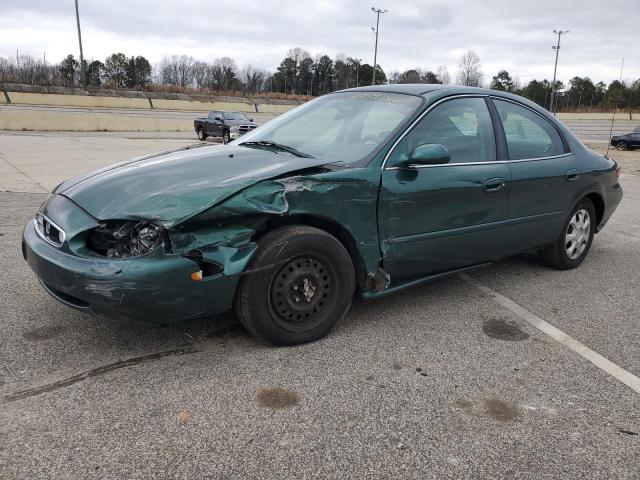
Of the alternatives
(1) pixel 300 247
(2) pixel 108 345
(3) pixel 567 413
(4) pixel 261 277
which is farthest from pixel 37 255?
(3) pixel 567 413

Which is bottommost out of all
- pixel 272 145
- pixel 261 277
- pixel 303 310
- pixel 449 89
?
pixel 303 310

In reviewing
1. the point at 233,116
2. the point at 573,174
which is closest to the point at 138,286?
the point at 573,174

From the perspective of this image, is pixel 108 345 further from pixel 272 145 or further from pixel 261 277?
pixel 272 145

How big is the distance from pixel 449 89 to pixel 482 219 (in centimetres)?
99

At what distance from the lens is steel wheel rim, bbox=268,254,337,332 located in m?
3.09

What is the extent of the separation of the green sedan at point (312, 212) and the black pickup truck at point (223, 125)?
65.9ft

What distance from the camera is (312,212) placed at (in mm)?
3109

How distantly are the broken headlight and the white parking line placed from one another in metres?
2.53

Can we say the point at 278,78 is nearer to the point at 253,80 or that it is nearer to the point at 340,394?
the point at 253,80

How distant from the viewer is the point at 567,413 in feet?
8.70

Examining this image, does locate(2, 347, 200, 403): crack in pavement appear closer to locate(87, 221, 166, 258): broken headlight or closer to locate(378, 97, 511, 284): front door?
locate(87, 221, 166, 258): broken headlight

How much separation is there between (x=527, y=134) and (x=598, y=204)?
1.32 meters

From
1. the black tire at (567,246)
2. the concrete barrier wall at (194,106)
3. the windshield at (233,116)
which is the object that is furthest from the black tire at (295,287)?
the concrete barrier wall at (194,106)

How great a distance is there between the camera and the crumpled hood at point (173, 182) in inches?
110
